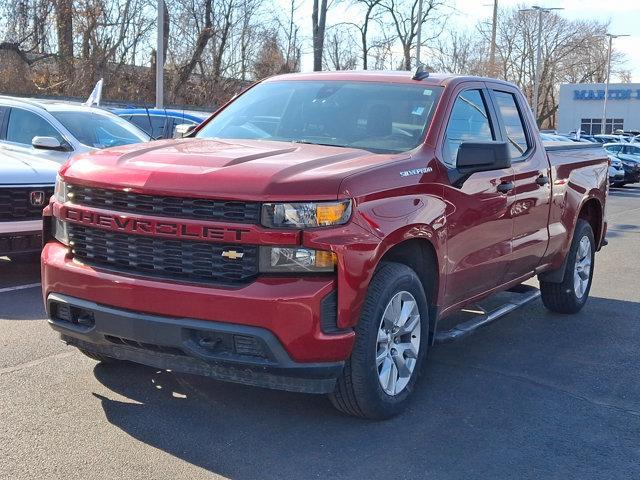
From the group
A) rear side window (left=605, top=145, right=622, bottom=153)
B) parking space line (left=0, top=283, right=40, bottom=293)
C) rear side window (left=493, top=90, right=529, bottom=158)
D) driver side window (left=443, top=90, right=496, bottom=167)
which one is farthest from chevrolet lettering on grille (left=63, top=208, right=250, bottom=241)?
rear side window (left=605, top=145, right=622, bottom=153)

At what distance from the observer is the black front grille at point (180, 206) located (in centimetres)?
384

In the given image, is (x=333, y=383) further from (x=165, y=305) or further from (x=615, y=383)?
(x=615, y=383)

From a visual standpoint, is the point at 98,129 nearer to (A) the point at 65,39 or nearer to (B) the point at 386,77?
(B) the point at 386,77

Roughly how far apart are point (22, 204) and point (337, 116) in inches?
144

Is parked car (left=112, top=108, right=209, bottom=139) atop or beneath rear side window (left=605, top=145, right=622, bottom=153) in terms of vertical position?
atop

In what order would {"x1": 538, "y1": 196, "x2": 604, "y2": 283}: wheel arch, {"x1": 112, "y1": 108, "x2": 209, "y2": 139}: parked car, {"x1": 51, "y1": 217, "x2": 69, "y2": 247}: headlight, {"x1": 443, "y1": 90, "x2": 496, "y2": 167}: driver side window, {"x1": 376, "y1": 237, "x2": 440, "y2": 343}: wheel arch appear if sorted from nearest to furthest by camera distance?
{"x1": 51, "y1": 217, "x2": 69, "y2": 247}: headlight
{"x1": 376, "y1": 237, "x2": 440, "y2": 343}: wheel arch
{"x1": 443, "y1": 90, "x2": 496, "y2": 167}: driver side window
{"x1": 538, "y1": 196, "x2": 604, "y2": 283}: wheel arch
{"x1": 112, "y1": 108, "x2": 209, "y2": 139}: parked car

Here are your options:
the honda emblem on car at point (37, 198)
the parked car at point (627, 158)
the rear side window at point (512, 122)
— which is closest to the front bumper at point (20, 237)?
the honda emblem on car at point (37, 198)

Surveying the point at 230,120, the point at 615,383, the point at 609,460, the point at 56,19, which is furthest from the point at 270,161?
the point at 56,19

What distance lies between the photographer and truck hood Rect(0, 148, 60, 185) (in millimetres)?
7492

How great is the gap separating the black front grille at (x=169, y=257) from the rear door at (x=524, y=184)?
2416 mm

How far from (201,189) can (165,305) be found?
58cm

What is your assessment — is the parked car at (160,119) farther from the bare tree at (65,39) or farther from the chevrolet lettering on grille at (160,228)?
the bare tree at (65,39)

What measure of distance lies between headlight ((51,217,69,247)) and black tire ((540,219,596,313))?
4.37 m

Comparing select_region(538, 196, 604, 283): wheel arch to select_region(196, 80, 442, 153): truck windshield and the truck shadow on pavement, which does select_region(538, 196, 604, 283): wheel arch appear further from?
select_region(196, 80, 442, 153): truck windshield
